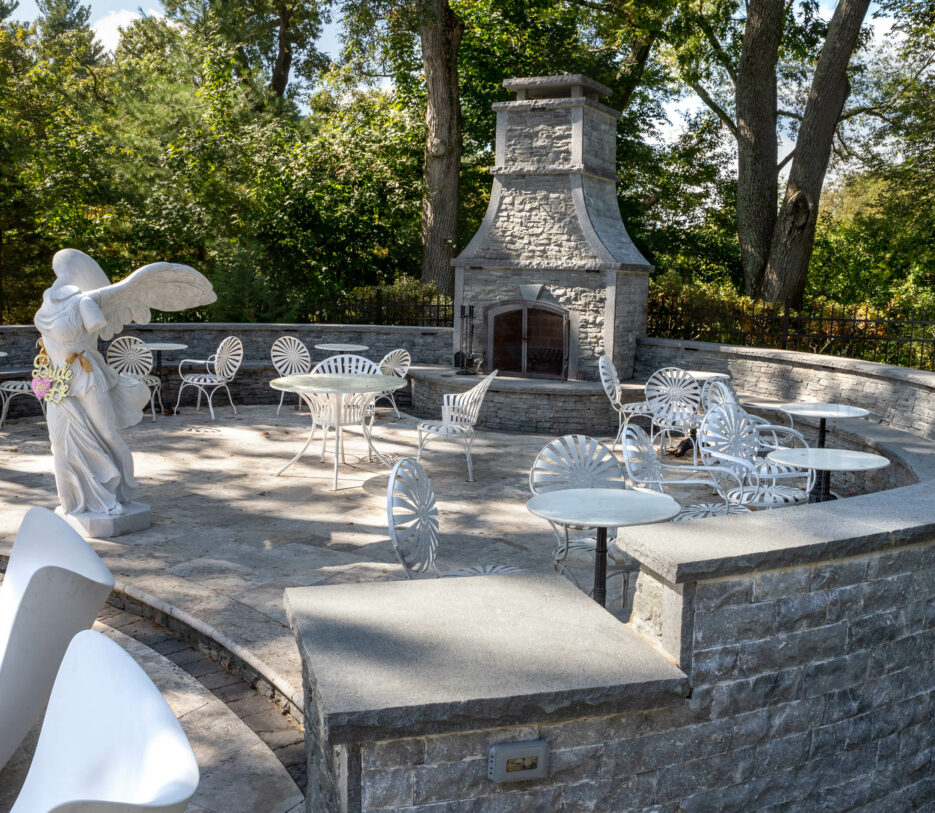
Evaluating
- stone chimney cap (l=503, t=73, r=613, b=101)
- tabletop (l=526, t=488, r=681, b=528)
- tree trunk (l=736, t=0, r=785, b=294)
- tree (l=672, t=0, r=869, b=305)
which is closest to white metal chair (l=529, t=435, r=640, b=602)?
tabletop (l=526, t=488, r=681, b=528)

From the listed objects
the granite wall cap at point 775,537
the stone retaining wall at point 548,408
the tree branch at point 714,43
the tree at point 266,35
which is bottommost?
the stone retaining wall at point 548,408

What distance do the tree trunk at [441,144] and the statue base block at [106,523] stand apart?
30.9ft

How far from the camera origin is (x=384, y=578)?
5.12 meters

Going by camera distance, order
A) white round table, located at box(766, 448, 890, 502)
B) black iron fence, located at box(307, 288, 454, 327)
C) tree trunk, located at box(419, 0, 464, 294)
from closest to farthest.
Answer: white round table, located at box(766, 448, 890, 502) → black iron fence, located at box(307, 288, 454, 327) → tree trunk, located at box(419, 0, 464, 294)

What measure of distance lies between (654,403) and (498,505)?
7.70 feet

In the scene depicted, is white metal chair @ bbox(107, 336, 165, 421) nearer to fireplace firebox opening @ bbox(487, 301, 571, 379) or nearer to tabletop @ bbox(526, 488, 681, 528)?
fireplace firebox opening @ bbox(487, 301, 571, 379)

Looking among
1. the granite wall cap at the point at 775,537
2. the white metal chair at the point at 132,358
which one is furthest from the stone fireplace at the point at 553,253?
the granite wall cap at the point at 775,537

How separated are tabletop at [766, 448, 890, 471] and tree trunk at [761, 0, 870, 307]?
9.02 meters

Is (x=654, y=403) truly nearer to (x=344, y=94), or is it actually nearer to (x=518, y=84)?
(x=518, y=84)

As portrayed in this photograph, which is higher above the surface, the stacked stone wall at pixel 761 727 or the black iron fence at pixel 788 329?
the black iron fence at pixel 788 329

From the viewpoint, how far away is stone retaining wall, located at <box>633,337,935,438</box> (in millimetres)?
7734

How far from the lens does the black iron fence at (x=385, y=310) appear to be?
1316cm

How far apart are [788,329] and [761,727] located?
8762mm

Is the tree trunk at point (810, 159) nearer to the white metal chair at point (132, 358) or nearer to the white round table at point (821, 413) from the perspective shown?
the white round table at point (821, 413)
